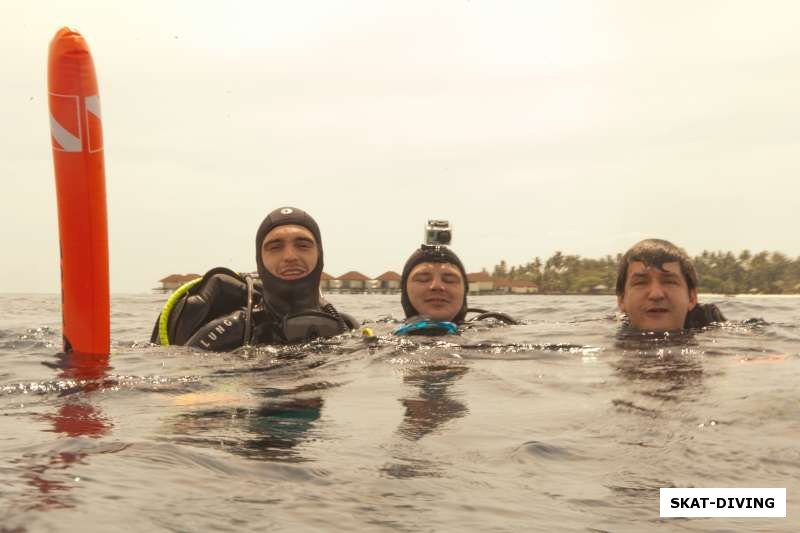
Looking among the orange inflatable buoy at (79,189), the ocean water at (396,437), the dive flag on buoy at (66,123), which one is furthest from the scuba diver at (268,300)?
the dive flag on buoy at (66,123)

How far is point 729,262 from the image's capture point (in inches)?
2350

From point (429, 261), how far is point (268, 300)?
5.10ft

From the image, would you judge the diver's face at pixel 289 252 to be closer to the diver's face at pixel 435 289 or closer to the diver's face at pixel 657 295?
the diver's face at pixel 435 289

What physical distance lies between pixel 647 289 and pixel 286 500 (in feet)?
17.6

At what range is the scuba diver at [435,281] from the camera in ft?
28.6

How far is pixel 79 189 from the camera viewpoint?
301 inches

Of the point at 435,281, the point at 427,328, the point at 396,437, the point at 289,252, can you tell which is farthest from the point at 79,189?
the point at 396,437

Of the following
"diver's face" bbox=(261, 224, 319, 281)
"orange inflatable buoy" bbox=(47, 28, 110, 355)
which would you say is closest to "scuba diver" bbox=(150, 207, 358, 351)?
"diver's face" bbox=(261, 224, 319, 281)

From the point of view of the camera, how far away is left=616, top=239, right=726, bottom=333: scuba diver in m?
7.64

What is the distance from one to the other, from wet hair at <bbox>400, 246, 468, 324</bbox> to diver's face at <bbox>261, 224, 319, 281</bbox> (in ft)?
3.11

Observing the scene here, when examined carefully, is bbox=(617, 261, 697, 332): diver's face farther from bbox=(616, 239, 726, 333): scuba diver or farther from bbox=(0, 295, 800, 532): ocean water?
bbox=(0, 295, 800, 532): ocean water

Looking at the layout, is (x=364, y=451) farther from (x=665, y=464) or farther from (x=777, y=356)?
(x=777, y=356)

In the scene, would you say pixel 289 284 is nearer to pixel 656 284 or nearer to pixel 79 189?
pixel 79 189

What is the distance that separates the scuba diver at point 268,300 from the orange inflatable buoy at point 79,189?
0.75 m
